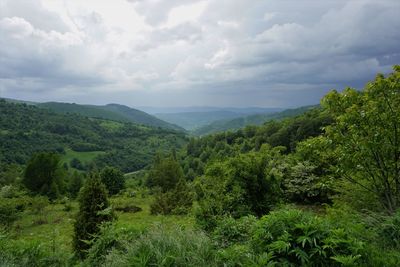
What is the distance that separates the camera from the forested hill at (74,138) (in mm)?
119812

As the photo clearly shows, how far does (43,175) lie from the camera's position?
43844 millimetres

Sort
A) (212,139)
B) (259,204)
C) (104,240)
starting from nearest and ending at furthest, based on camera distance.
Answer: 1. (104,240)
2. (259,204)
3. (212,139)

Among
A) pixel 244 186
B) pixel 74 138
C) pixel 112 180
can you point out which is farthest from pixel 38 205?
pixel 74 138

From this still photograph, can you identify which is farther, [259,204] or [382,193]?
[259,204]

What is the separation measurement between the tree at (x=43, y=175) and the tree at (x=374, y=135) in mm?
42990

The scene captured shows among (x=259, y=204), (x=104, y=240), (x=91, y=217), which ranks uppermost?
(x=104, y=240)

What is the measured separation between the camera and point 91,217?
47.4 ft

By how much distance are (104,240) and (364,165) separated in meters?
7.27

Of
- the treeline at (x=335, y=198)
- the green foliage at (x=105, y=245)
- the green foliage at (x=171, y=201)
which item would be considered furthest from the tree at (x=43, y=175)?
the green foliage at (x=105, y=245)

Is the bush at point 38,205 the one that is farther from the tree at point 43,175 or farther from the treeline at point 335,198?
the treeline at point 335,198

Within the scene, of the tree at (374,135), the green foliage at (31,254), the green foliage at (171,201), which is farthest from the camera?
the green foliage at (171,201)

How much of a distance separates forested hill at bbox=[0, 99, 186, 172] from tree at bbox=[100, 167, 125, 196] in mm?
62141

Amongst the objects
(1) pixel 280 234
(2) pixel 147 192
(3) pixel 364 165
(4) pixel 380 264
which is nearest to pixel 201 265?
(1) pixel 280 234

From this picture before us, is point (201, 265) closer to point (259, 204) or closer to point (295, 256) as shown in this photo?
point (295, 256)
